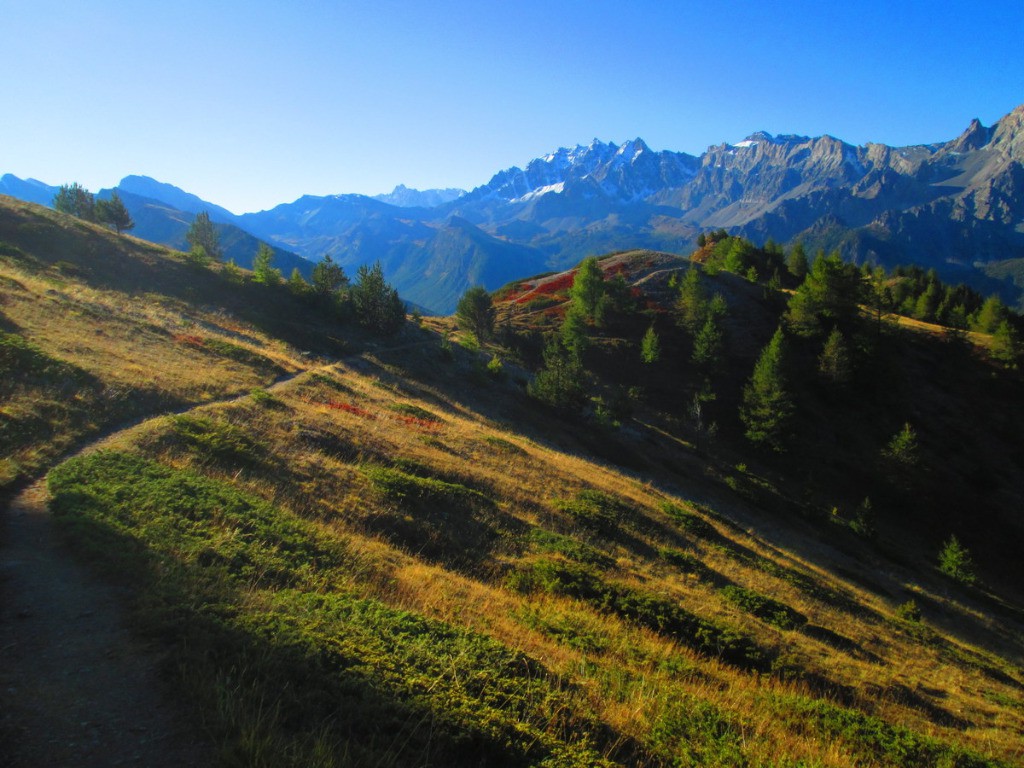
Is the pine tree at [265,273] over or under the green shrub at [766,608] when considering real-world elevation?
over

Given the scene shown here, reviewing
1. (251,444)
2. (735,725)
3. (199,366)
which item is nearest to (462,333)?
(199,366)

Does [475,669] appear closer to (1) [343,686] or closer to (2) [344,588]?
(1) [343,686]

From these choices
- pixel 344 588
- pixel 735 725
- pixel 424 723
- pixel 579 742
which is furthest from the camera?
pixel 344 588

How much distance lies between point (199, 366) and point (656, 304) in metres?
71.3

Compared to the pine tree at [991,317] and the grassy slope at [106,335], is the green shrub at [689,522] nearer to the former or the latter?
the grassy slope at [106,335]

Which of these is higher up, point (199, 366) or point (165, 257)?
point (165, 257)

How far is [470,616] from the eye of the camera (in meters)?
8.57

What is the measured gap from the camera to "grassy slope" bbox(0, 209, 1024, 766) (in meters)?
5.21

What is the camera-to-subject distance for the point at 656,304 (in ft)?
269

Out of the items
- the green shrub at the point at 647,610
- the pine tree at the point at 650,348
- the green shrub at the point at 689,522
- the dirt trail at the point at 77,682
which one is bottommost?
the green shrub at the point at 689,522

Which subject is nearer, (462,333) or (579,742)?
(579,742)

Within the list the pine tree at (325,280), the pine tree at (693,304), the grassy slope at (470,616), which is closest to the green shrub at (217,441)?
the grassy slope at (470,616)

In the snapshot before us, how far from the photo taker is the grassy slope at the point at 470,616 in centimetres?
521

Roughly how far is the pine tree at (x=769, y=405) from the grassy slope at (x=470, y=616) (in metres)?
30.9
